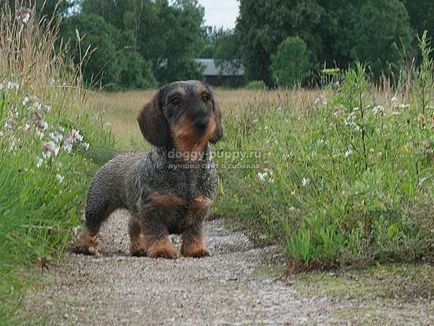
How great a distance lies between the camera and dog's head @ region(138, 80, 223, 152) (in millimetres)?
6183

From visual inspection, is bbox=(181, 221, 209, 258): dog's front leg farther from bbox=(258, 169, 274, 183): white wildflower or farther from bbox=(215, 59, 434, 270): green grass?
bbox=(258, 169, 274, 183): white wildflower

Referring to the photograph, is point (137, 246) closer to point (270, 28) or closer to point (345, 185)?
point (345, 185)

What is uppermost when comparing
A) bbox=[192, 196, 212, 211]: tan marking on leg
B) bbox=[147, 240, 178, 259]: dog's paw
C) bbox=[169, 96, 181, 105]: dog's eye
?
bbox=[169, 96, 181, 105]: dog's eye

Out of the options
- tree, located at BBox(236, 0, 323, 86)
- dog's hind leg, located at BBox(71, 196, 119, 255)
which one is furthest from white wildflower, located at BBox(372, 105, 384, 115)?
tree, located at BBox(236, 0, 323, 86)

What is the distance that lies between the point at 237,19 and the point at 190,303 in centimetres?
5791

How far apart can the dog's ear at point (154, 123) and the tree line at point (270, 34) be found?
34.9 m

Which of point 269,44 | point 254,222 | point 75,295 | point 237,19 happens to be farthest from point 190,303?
point 237,19

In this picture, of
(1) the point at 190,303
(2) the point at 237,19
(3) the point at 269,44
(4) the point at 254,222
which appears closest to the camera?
(1) the point at 190,303

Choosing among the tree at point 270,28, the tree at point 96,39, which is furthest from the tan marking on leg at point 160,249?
the tree at point 270,28

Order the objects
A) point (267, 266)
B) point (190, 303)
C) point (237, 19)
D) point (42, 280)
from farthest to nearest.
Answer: point (237, 19) → point (267, 266) → point (42, 280) → point (190, 303)

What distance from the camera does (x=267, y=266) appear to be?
5.50 metres

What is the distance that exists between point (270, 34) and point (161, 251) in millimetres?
51709

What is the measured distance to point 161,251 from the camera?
619 cm

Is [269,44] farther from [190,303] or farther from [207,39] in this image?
[190,303]
